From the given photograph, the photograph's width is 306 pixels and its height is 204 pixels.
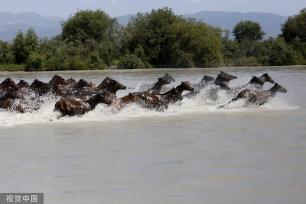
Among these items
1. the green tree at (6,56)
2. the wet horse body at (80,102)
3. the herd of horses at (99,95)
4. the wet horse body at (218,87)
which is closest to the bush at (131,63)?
the green tree at (6,56)

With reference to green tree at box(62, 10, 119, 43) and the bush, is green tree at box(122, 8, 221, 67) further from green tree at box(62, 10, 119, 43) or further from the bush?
green tree at box(62, 10, 119, 43)

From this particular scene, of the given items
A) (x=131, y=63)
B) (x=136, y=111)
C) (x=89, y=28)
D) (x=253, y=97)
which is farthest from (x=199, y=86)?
(x=89, y=28)

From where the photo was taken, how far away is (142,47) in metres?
63.9

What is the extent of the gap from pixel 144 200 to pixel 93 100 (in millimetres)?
8601

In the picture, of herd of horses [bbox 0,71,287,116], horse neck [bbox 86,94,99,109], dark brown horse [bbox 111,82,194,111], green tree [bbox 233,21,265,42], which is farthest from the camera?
green tree [bbox 233,21,265,42]

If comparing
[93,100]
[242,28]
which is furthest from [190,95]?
[242,28]

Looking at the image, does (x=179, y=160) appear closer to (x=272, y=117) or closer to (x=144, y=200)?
(x=144, y=200)

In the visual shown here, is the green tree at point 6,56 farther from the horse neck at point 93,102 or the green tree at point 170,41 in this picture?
the horse neck at point 93,102

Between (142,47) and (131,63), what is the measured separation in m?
4.73

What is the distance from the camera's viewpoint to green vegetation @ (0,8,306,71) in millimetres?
Result: 59500

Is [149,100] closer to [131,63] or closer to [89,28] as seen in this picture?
[131,63]

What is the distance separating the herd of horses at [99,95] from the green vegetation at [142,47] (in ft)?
128

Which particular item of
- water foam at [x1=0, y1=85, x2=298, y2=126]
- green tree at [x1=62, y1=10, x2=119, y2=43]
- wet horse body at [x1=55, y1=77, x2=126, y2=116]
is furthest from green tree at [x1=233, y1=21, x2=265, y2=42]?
wet horse body at [x1=55, y1=77, x2=126, y2=116]

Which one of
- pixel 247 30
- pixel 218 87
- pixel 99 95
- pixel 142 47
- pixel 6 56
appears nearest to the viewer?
pixel 99 95
